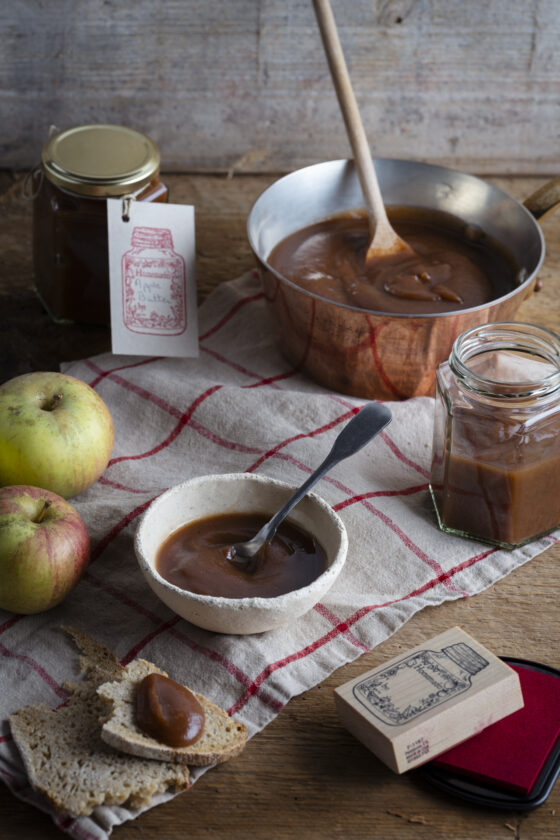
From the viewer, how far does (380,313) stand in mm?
1491

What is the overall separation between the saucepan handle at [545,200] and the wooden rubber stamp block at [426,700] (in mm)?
907

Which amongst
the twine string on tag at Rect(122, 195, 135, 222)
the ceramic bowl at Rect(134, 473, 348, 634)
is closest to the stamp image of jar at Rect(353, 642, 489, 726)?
the ceramic bowl at Rect(134, 473, 348, 634)

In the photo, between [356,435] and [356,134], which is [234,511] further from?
[356,134]

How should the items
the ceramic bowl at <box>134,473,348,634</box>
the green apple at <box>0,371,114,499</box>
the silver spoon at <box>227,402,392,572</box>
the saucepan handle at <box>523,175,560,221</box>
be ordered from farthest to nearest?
the saucepan handle at <box>523,175,560,221</box> < the green apple at <box>0,371,114,499</box> < the silver spoon at <box>227,402,392,572</box> < the ceramic bowl at <box>134,473,348,634</box>

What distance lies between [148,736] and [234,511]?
0.36 metres

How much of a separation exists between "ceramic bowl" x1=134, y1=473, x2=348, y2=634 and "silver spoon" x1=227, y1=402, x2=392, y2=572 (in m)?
0.03

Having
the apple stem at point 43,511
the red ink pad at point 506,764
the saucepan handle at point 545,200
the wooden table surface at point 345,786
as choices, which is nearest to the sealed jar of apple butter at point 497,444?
the wooden table surface at point 345,786

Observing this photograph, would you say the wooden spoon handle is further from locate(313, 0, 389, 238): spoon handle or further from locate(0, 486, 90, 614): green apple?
locate(0, 486, 90, 614): green apple

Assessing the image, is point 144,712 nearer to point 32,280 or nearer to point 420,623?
point 420,623

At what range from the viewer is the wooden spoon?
1720 millimetres

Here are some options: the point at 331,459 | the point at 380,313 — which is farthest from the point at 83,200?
the point at 331,459

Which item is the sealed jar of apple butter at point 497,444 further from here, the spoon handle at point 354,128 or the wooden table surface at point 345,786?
the spoon handle at point 354,128

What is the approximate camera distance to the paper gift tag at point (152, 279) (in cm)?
165

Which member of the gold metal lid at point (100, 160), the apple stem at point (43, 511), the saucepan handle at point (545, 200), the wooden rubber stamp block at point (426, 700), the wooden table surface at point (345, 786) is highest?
the gold metal lid at point (100, 160)
